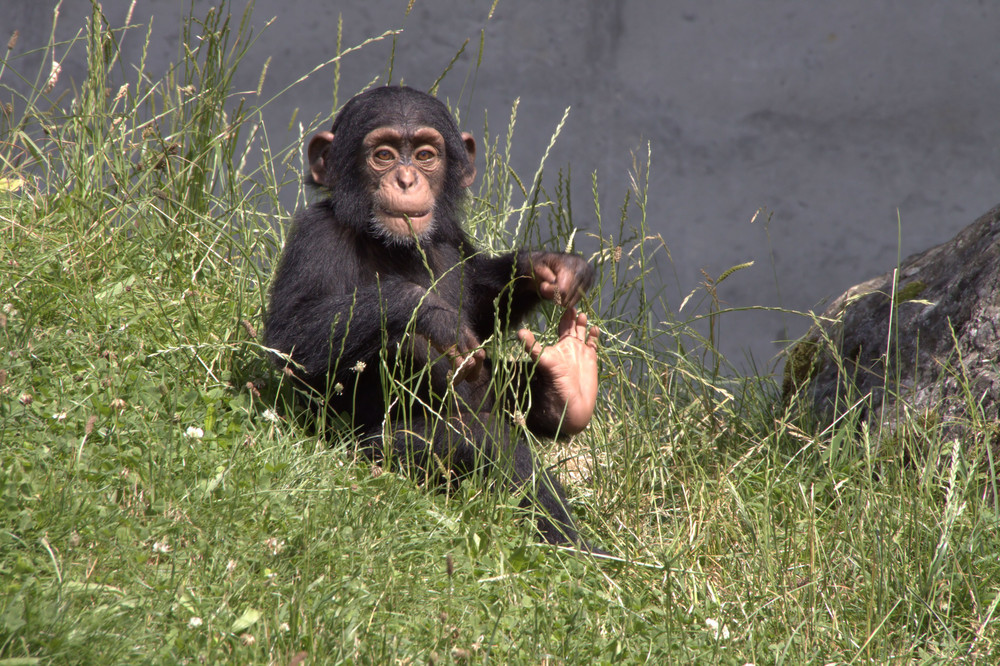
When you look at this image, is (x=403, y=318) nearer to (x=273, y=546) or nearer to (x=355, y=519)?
(x=355, y=519)

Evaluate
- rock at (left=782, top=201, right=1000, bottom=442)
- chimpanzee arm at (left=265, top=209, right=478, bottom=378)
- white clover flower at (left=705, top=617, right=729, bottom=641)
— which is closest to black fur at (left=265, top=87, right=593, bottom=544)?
chimpanzee arm at (left=265, top=209, right=478, bottom=378)

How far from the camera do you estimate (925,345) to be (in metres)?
4.01

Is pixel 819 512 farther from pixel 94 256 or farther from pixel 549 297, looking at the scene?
pixel 94 256

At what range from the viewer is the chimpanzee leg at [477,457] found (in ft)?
11.0

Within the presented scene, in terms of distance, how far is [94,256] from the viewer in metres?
4.09

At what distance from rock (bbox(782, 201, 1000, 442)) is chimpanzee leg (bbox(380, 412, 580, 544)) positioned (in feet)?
3.49

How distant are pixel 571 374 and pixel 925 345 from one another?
4.95 ft

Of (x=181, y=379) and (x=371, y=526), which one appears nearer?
(x=371, y=526)

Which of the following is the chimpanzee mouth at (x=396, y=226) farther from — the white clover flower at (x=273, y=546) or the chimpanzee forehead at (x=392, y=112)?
the white clover flower at (x=273, y=546)

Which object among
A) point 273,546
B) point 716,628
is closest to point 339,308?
point 273,546

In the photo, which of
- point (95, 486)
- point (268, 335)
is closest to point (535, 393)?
point (268, 335)

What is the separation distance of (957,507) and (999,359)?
29.1 inches

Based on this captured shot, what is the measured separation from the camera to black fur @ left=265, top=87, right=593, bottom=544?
3416 millimetres

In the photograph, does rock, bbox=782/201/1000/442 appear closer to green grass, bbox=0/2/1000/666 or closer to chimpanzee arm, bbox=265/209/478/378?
green grass, bbox=0/2/1000/666
